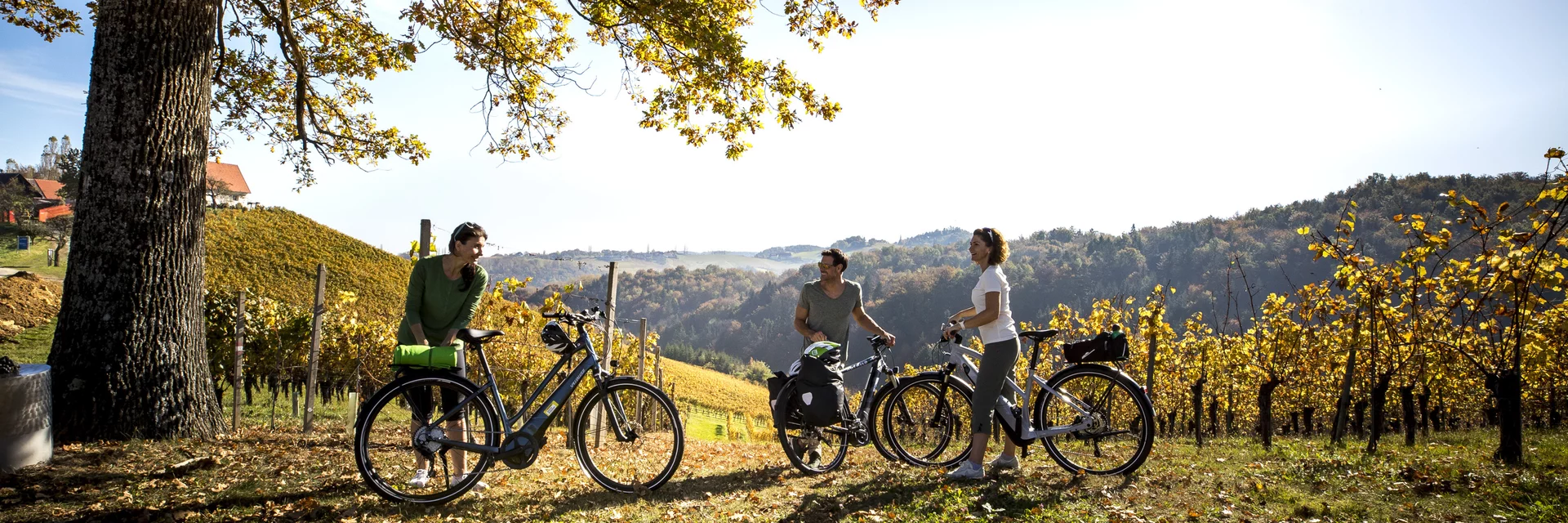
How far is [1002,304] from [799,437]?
1767 millimetres

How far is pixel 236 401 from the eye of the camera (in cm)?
960

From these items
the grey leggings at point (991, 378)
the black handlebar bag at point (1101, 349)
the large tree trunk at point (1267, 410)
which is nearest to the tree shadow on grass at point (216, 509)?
the grey leggings at point (991, 378)

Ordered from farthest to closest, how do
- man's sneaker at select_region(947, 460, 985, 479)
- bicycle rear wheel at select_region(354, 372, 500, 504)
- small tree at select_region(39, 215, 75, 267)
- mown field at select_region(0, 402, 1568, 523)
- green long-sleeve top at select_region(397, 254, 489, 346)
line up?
small tree at select_region(39, 215, 75, 267)
man's sneaker at select_region(947, 460, 985, 479)
green long-sleeve top at select_region(397, 254, 489, 346)
bicycle rear wheel at select_region(354, 372, 500, 504)
mown field at select_region(0, 402, 1568, 523)

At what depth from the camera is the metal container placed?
4996 millimetres

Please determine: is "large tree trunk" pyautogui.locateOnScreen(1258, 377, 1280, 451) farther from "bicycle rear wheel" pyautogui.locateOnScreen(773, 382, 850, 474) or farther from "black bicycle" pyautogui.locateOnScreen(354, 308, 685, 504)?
"black bicycle" pyautogui.locateOnScreen(354, 308, 685, 504)

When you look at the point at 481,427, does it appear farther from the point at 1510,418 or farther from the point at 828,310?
the point at 1510,418

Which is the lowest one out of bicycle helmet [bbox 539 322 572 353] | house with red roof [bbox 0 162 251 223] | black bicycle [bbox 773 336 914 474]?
black bicycle [bbox 773 336 914 474]

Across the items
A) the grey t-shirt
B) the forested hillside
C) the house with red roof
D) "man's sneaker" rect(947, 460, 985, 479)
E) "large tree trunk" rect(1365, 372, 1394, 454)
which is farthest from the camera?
the forested hillside

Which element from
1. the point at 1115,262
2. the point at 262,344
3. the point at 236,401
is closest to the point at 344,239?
the point at 262,344

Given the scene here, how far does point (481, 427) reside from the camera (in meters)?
5.04

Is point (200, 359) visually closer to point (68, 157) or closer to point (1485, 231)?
point (1485, 231)

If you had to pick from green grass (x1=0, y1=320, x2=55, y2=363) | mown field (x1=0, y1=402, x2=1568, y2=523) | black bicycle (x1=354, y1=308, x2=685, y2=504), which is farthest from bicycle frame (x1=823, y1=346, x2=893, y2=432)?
green grass (x1=0, y1=320, x2=55, y2=363)

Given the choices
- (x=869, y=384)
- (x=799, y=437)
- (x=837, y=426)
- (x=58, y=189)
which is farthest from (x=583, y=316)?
(x=58, y=189)

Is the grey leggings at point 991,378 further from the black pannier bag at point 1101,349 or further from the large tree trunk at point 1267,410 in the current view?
the large tree trunk at point 1267,410
